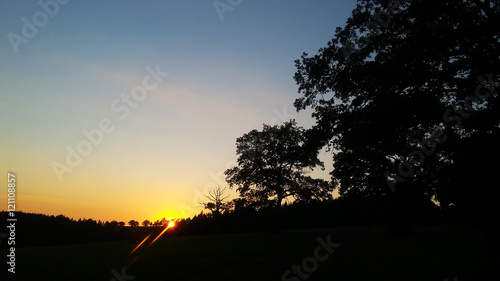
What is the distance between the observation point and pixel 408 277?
1315 centimetres

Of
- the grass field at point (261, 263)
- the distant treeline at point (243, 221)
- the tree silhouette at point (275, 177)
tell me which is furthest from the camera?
the tree silhouette at point (275, 177)

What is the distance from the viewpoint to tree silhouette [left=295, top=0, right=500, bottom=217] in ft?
47.2

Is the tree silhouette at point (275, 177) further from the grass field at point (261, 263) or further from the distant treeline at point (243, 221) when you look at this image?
the grass field at point (261, 263)

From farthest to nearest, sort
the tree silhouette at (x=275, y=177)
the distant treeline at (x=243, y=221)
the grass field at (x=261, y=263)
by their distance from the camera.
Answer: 1. the tree silhouette at (x=275, y=177)
2. the distant treeline at (x=243, y=221)
3. the grass field at (x=261, y=263)

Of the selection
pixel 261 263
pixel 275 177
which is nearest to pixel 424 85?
pixel 261 263

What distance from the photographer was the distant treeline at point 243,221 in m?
29.6

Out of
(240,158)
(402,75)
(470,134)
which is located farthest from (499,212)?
(240,158)

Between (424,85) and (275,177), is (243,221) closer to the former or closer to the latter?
(275,177)

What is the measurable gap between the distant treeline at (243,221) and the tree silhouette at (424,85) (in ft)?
45.8

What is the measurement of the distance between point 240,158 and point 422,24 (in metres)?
33.5

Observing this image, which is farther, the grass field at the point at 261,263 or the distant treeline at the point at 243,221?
the distant treeline at the point at 243,221

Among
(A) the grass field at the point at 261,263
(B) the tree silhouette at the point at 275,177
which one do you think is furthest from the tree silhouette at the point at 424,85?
(B) the tree silhouette at the point at 275,177

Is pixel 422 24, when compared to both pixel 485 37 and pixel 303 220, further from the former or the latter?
pixel 303 220

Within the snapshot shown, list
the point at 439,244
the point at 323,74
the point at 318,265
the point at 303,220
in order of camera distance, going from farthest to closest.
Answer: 1. the point at 303,220
2. the point at 439,244
3. the point at 323,74
4. the point at 318,265
